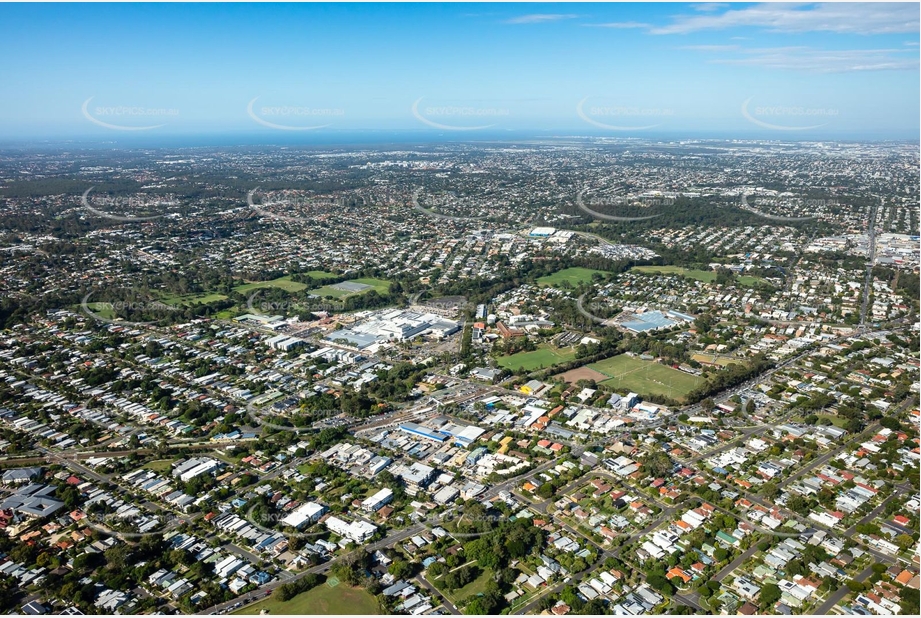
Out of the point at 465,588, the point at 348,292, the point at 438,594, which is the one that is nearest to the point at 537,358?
the point at 465,588

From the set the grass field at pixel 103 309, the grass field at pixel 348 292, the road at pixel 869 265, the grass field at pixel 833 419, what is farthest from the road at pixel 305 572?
the road at pixel 869 265

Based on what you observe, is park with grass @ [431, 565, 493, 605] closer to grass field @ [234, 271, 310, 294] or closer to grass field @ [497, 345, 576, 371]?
grass field @ [497, 345, 576, 371]

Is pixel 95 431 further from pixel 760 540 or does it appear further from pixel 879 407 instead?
pixel 879 407

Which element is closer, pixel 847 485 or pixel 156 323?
pixel 847 485

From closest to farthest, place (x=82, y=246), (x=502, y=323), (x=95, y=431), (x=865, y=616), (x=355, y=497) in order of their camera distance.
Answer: (x=865, y=616), (x=355, y=497), (x=95, y=431), (x=502, y=323), (x=82, y=246)

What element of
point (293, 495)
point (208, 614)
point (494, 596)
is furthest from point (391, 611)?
point (293, 495)

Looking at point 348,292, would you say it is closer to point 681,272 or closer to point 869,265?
point 681,272
